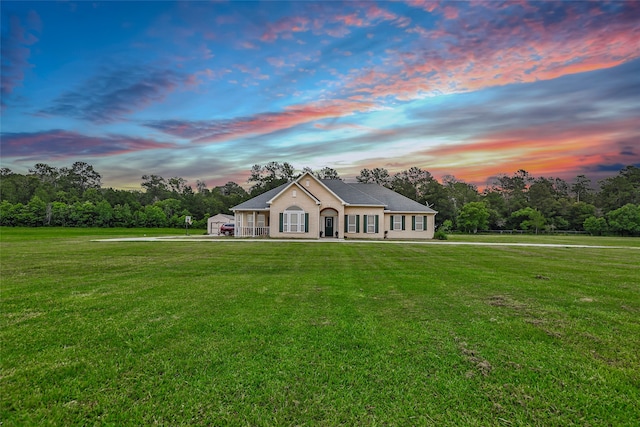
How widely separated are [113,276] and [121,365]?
20.7ft

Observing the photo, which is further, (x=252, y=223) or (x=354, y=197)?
(x=354, y=197)

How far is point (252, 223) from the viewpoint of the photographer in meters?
28.2

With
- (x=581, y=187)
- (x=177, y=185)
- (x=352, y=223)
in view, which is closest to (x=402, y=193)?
(x=352, y=223)

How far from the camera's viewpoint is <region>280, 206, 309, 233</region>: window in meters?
26.6

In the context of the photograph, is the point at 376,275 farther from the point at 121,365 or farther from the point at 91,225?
the point at 91,225

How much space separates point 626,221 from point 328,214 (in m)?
47.0

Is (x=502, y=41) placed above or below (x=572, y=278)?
above

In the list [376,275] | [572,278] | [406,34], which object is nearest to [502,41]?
[406,34]

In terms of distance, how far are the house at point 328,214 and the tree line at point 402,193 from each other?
1612cm

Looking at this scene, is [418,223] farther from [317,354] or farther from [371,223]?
[317,354]

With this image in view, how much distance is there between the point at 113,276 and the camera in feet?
28.0

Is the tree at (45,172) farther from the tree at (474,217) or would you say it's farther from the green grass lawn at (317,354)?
the tree at (474,217)

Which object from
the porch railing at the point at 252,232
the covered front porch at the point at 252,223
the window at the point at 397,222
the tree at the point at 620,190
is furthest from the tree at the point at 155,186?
the tree at the point at 620,190

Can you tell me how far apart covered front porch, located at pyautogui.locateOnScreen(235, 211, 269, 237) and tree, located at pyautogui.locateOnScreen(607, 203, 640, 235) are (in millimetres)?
51597
